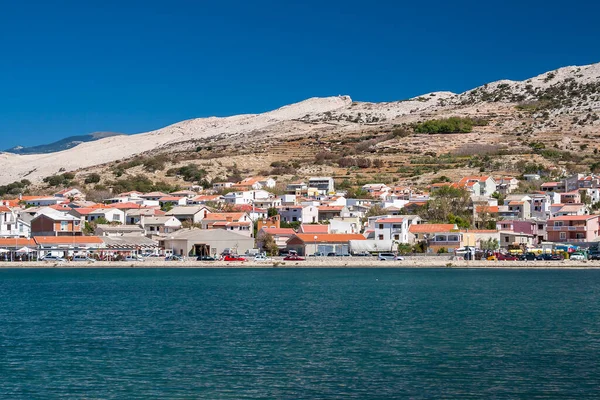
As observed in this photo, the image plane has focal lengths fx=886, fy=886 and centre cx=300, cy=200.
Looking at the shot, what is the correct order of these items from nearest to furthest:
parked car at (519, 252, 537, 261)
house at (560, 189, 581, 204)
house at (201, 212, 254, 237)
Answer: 1. parked car at (519, 252, 537, 261)
2. house at (201, 212, 254, 237)
3. house at (560, 189, 581, 204)

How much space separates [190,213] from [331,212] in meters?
12.5

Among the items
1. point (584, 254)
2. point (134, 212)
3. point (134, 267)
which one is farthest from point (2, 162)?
point (584, 254)

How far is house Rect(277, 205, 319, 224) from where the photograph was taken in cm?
7794

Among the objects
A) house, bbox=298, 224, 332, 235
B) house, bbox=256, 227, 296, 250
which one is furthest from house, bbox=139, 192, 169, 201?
house, bbox=298, 224, 332, 235

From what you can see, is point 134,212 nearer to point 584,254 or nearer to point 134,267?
point 134,267

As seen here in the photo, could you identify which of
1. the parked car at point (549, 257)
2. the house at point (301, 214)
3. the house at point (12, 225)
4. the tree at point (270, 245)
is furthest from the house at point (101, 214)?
the parked car at point (549, 257)

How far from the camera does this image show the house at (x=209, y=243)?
70250mm

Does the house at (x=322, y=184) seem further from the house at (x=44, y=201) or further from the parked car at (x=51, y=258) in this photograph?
the parked car at (x=51, y=258)

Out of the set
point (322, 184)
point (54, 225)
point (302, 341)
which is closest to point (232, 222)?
point (54, 225)

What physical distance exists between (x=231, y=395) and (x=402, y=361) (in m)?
5.97

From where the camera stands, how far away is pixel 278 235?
234ft

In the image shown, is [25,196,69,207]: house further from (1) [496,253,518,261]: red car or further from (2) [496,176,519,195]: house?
(1) [496,253,518,261]: red car

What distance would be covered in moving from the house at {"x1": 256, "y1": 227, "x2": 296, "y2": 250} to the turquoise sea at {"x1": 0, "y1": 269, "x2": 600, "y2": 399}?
20660mm

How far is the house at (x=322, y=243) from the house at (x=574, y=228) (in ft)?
53.5
